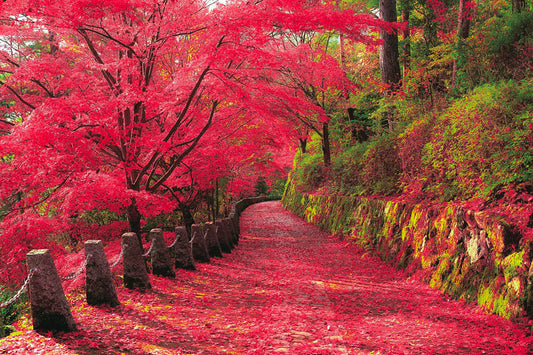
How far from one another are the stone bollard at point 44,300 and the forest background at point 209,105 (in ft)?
10.6

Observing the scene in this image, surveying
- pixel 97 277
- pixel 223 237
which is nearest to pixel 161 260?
pixel 97 277

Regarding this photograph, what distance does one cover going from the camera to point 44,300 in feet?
13.0

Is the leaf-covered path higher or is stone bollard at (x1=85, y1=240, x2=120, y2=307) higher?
stone bollard at (x1=85, y1=240, x2=120, y2=307)

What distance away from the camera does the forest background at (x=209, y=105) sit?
6.41 m

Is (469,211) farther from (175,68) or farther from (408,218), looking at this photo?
(175,68)

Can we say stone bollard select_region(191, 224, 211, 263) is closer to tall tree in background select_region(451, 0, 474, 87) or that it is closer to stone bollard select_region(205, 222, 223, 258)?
stone bollard select_region(205, 222, 223, 258)

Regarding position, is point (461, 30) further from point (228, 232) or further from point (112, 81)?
point (112, 81)

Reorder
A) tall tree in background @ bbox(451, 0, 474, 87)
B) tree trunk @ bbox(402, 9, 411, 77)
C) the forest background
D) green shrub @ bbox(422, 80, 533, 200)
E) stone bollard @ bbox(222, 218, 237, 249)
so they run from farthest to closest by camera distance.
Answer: tree trunk @ bbox(402, 9, 411, 77), stone bollard @ bbox(222, 218, 237, 249), tall tree in background @ bbox(451, 0, 474, 87), the forest background, green shrub @ bbox(422, 80, 533, 200)

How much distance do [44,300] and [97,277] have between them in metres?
1.04

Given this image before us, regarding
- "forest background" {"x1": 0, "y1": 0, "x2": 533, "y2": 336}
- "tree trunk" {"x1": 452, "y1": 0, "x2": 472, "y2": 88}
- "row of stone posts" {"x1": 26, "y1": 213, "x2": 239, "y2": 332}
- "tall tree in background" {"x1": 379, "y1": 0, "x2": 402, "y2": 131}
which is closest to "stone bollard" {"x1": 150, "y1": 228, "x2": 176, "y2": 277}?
"row of stone posts" {"x1": 26, "y1": 213, "x2": 239, "y2": 332}

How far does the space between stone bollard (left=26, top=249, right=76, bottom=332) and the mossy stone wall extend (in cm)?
520

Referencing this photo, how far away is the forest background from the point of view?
21.0 ft

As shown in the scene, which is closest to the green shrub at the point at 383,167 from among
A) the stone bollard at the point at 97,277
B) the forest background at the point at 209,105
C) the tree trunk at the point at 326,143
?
the forest background at the point at 209,105

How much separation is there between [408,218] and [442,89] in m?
5.53
